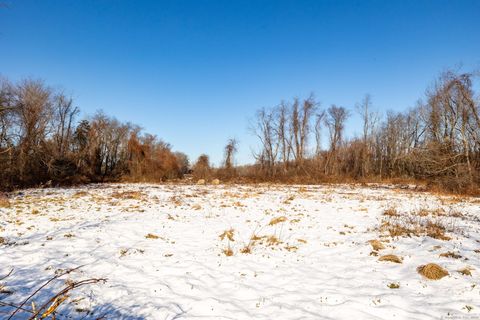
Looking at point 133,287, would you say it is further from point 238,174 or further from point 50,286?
point 238,174

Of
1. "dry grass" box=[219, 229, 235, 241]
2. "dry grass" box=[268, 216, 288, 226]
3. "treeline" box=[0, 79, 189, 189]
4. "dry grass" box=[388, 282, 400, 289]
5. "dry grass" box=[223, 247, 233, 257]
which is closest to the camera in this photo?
"dry grass" box=[388, 282, 400, 289]

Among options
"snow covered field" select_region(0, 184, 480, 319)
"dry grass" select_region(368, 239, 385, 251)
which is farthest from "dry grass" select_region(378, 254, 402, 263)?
"dry grass" select_region(368, 239, 385, 251)

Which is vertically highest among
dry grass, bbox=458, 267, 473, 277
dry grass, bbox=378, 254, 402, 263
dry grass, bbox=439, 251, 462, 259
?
dry grass, bbox=439, 251, 462, 259

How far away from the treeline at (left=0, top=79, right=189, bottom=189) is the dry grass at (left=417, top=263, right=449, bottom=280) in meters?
19.9

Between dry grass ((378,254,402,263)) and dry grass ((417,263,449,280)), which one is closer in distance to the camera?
dry grass ((417,263,449,280))

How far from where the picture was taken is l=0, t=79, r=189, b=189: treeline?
2102 centimetres

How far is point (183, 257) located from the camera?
23.9ft

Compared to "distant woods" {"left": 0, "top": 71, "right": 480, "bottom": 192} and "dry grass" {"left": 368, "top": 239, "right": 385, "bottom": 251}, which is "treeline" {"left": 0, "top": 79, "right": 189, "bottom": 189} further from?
"dry grass" {"left": 368, "top": 239, "right": 385, "bottom": 251}

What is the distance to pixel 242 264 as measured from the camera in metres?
6.92

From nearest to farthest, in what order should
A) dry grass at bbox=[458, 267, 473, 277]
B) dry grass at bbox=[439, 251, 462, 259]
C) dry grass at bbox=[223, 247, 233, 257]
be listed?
dry grass at bbox=[458, 267, 473, 277] < dry grass at bbox=[439, 251, 462, 259] < dry grass at bbox=[223, 247, 233, 257]

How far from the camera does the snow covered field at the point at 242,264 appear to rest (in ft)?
15.8

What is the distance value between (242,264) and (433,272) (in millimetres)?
4134

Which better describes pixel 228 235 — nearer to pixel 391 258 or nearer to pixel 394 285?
pixel 391 258

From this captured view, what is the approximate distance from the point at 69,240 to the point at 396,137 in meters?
52.4
